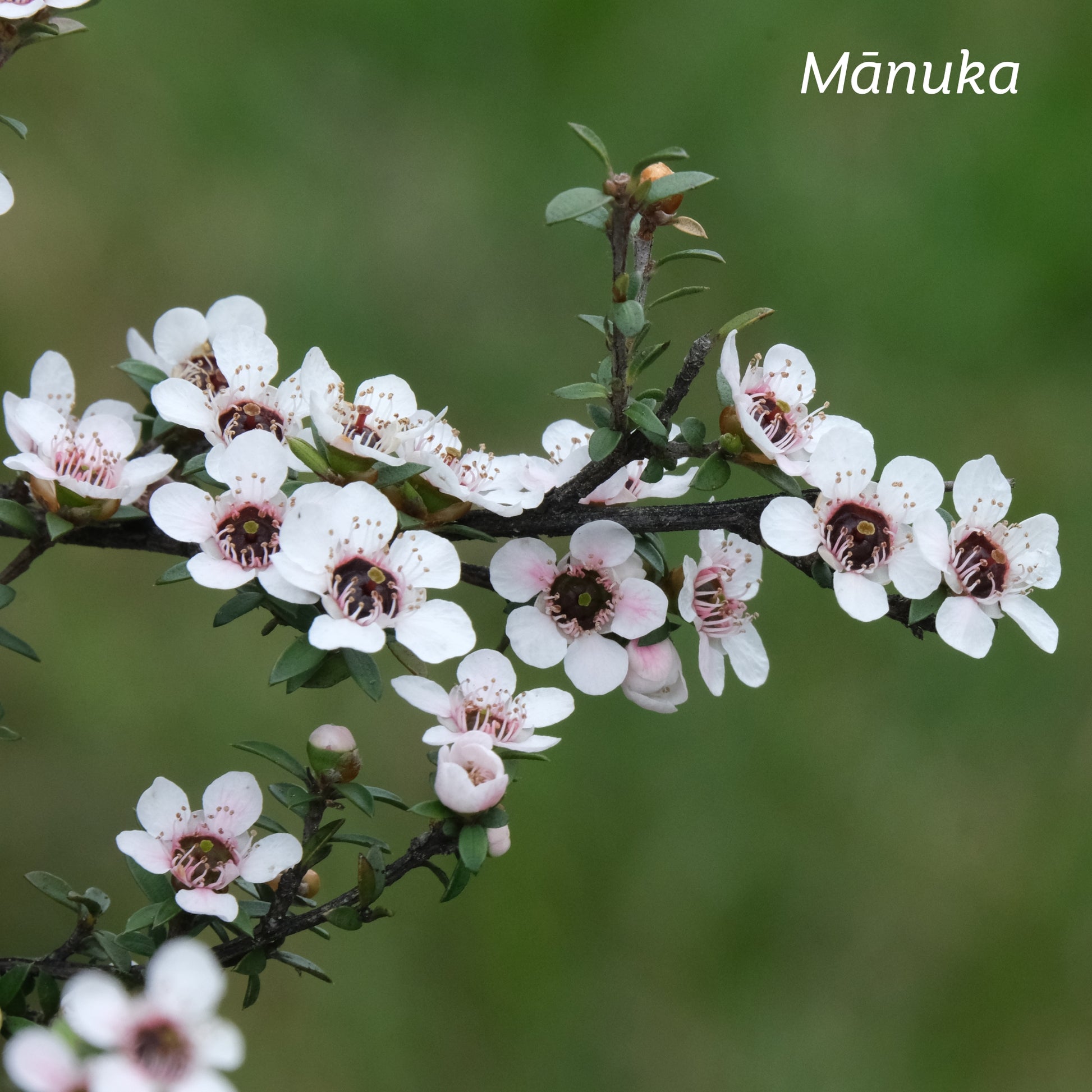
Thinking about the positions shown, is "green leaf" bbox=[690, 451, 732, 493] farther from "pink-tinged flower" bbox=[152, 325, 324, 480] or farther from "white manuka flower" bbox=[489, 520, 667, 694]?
"pink-tinged flower" bbox=[152, 325, 324, 480]

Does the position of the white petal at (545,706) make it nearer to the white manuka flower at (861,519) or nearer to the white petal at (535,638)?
the white petal at (535,638)

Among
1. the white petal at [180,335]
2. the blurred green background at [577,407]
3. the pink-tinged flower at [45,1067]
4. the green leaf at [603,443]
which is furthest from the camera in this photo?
the blurred green background at [577,407]

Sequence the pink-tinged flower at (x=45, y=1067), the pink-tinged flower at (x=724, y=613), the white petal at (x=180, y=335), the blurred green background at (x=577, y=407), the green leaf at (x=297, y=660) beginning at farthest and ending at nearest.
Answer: the blurred green background at (x=577, y=407) < the white petal at (x=180, y=335) < the pink-tinged flower at (x=724, y=613) < the green leaf at (x=297, y=660) < the pink-tinged flower at (x=45, y=1067)

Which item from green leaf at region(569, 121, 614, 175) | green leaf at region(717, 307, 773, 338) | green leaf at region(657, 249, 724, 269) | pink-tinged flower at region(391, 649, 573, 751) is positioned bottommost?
pink-tinged flower at region(391, 649, 573, 751)

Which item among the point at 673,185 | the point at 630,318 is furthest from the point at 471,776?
the point at 673,185

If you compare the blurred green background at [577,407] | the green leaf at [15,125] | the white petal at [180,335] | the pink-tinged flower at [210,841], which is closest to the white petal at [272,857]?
the pink-tinged flower at [210,841]

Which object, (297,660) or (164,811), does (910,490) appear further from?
(164,811)

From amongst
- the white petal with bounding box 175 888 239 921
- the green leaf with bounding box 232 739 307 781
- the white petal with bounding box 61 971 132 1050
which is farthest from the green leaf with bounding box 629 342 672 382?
the white petal with bounding box 61 971 132 1050

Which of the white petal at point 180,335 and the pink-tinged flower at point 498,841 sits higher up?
the white petal at point 180,335

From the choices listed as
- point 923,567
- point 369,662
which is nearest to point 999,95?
point 923,567
